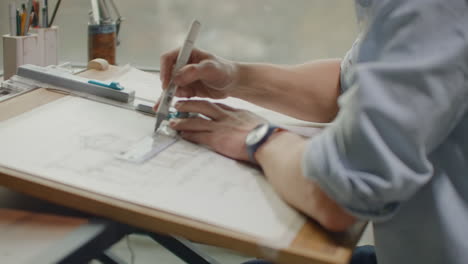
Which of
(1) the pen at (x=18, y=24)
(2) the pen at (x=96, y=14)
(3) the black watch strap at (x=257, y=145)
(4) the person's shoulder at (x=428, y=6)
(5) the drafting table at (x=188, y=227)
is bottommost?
(5) the drafting table at (x=188, y=227)

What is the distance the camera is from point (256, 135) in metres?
0.70

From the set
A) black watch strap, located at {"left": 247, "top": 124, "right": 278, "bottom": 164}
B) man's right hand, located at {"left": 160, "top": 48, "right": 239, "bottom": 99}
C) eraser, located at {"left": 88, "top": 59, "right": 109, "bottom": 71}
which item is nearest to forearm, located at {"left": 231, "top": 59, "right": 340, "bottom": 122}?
man's right hand, located at {"left": 160, "top": 48, "right": 239, "bottom": 99}

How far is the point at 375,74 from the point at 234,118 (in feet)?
1.08

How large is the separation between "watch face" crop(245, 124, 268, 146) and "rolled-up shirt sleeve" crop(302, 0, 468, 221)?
0.56 ft

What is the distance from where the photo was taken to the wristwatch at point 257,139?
2.26ft

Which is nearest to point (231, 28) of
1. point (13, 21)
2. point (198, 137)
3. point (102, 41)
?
point (102, 41)

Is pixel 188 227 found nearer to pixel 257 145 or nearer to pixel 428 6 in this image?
pixel 257 145

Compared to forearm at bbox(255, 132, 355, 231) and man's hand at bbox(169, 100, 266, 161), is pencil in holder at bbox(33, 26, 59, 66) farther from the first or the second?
forearm at bbox(255, 132, 355, 231)

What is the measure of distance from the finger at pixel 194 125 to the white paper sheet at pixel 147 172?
0.09ft

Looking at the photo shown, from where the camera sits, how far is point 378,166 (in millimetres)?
506

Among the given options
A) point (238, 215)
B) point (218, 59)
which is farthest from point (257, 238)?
point (218, 59)

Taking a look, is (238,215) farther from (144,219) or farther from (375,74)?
(375,74)

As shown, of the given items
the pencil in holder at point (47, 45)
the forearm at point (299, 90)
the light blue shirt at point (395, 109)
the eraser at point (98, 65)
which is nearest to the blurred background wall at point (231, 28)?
the pencil in holder at point (47, 45)

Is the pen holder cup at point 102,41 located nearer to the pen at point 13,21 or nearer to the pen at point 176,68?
the pen at point 13,21
